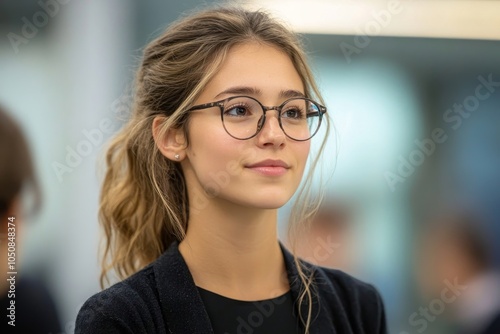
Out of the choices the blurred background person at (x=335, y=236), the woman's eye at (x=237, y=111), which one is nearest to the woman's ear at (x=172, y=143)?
the woman's eye at (x=237, y=111)

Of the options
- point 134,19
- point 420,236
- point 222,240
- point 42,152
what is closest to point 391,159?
point 420,236

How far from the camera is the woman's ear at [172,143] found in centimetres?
177

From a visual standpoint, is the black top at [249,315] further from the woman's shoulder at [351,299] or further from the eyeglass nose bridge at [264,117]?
the eyeglass nose bridge at [264,117]

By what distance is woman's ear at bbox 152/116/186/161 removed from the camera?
1.77 metres

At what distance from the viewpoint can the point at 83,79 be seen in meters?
3.32

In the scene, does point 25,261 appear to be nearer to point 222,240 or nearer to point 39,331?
point 39,331

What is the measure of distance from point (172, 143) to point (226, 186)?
0.24m

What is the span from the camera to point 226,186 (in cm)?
164

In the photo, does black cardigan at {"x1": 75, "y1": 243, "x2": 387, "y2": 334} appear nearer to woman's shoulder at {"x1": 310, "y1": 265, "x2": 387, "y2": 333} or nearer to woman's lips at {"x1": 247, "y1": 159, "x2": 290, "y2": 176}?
woman's shoulder at {"x1": 310, "y1": 265, "x2": 387, "y2": 333}

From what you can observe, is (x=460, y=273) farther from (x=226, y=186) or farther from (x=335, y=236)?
(x=226, y=186)

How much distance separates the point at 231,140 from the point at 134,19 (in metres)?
1.93

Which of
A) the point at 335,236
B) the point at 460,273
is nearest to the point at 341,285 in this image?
the point at 335,236

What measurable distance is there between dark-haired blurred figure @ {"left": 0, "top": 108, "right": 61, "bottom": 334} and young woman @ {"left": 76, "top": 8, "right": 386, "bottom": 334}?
62cm

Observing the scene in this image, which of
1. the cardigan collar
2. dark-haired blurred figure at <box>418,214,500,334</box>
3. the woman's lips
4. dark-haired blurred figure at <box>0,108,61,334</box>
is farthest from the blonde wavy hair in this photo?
dark-haired blurred figure at <box>418,214,500,334</box>
